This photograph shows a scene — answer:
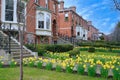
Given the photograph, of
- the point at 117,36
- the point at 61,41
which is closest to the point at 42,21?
the point at 61,41

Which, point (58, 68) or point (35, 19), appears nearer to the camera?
point (58, 68)

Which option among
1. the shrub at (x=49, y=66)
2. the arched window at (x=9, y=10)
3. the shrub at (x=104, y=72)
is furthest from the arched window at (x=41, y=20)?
the shrub at (x=104, y=72)

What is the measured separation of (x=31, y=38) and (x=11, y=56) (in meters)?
15.1

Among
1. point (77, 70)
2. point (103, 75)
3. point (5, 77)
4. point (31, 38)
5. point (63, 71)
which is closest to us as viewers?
point (5, 77)

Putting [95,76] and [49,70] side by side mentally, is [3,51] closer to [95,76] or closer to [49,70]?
[49,70]

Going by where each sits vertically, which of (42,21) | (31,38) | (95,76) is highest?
(42,21)

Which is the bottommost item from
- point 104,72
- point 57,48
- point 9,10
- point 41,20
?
point 104,72

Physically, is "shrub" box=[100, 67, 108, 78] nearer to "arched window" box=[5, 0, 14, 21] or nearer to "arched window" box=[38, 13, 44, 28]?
"arched window" box=[5, 0, 14, 21]

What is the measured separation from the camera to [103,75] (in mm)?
9219

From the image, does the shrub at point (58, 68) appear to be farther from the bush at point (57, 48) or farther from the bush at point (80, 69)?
the bush at point (57, 48)

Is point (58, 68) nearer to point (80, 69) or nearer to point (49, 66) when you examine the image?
point (49, 66)

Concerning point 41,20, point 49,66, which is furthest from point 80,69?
point 41,20

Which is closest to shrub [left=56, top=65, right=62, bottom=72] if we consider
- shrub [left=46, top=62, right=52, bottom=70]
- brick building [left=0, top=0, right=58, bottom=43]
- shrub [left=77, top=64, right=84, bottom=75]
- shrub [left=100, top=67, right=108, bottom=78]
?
shrub [left=46, top=62, right=52, bottom=70]

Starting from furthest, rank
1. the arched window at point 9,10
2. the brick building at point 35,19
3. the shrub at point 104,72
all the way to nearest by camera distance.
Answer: the arched window at point 9,10 → the brick building at point 35,19 → the shrub at point 104,72
